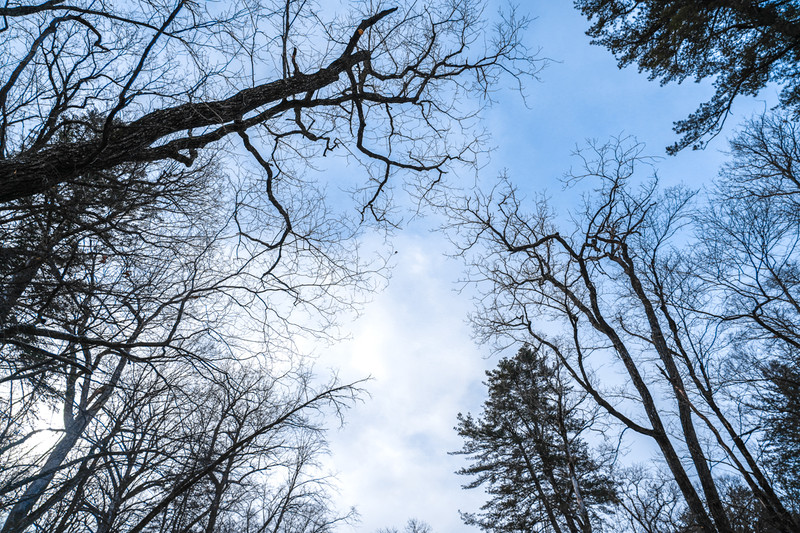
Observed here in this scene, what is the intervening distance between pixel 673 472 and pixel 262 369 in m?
5.58

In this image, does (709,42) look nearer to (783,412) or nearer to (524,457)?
(783,412)

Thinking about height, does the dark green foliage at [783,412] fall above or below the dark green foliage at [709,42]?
below

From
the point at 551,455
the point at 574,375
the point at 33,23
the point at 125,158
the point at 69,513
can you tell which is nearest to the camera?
the point at 69,513

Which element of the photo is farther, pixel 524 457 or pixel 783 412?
pixel 524 457

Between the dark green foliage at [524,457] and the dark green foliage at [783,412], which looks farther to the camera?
the dark green foliage at [524,457]

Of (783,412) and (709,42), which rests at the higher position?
(709,42)

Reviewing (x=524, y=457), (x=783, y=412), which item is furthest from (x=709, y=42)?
(x=524, y=457)

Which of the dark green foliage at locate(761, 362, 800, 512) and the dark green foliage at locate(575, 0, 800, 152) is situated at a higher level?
the dark green foliage at locate(575, 0, 800, 152)

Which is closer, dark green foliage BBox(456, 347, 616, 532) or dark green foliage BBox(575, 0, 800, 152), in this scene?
dark green foliage BBox(575, 0, 800, 152)

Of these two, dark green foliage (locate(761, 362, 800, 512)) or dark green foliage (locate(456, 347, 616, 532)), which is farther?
dark green foliage (locate(456, 347, 616, 532))

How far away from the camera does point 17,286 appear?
3113mm

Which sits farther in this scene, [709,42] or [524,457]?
[524,457]

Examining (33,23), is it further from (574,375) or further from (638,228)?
(638,228)

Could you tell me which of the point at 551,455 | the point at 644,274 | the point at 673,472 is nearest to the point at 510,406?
the point at 551,455
